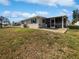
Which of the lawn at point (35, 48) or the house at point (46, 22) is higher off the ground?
the house at point (46, 22)

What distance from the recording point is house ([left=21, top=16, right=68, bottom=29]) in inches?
1563

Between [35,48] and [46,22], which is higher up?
[46,22]

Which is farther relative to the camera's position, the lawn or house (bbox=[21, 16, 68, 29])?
house (bbox=[21, 16, 68, 29])

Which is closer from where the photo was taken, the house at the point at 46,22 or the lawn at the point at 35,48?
the lawn at the point at 35,48

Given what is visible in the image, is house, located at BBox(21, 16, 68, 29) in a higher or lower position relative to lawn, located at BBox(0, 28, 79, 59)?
higher

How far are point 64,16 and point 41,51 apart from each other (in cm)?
3106

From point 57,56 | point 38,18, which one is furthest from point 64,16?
point 57,56

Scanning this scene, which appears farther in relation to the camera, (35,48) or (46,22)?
(46,22)

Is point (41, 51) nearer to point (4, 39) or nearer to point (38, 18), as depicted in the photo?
point (4, 39)

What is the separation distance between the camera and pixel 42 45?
10.7 m

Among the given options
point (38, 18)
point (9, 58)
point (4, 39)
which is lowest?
point (9, 58)

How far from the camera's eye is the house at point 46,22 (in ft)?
130

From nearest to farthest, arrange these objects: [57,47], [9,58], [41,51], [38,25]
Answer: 1. [9,58]
2. [41,51]
3. [57,47]
4. [38,25]

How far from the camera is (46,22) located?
4428cm
